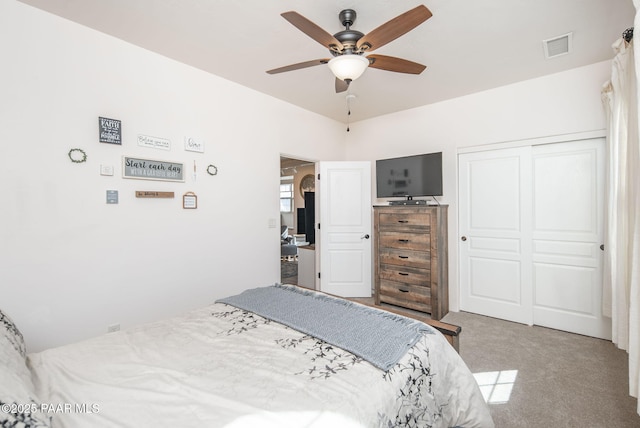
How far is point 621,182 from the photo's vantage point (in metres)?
2.33

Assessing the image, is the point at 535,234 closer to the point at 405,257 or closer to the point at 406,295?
the point at 405,257

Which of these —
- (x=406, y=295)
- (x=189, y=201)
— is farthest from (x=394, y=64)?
(x=406, y=295)

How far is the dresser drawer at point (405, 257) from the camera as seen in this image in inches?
136

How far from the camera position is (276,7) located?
201cm

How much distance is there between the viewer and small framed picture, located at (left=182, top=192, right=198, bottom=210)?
2.80 meters

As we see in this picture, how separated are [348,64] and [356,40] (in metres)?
0.17

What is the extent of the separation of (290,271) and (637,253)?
16.5 feet

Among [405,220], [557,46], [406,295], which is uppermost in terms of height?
[557,46]

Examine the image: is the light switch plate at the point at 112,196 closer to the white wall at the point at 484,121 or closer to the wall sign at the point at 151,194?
the wall sign at the point at 151,194

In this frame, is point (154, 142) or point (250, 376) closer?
point (250, 376)

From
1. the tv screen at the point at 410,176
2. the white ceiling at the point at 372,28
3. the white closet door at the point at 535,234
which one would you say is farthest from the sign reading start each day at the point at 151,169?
the white closet door at the point at 535,234

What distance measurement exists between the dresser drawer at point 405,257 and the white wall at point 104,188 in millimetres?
1645

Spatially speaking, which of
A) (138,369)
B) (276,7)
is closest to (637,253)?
(138,369)

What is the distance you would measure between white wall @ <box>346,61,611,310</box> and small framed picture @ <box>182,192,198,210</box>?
8.85 feet
